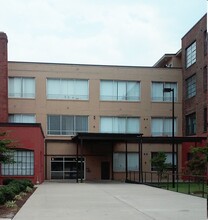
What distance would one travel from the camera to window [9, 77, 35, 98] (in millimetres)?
47312

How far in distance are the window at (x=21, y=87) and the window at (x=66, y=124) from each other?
10.3 feet

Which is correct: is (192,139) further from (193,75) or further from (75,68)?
(75,68)

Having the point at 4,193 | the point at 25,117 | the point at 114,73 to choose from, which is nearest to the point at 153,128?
the point at 114,73

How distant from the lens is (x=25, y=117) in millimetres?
47719

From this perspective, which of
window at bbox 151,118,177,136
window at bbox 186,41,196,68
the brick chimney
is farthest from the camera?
window at bbox 151,118,177,136

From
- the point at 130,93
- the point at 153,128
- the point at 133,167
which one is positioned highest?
the point at 130,93

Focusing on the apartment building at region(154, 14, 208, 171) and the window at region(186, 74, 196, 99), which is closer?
the apartment building at region(154, 14, 208, 171)

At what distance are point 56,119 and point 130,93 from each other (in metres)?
8.04

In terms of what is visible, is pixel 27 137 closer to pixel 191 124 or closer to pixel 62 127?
pixel 62 127

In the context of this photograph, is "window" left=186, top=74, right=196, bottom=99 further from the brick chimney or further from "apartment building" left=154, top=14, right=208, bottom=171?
the brick chimney

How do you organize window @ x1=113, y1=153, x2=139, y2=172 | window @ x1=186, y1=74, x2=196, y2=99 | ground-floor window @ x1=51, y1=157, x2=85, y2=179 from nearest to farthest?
window @ x1=186, y1=74, x2=196, y2=99 → ground-floor window @ x1=51, y1=157, x2=85, y2=179 → window @ x1=113, y1=153, x2=139, y2=172

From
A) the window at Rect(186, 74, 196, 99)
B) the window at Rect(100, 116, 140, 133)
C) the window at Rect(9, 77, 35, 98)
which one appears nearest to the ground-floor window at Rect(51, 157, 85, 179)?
the window at Rect(100, 116, 140, 133)

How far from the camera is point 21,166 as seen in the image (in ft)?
117

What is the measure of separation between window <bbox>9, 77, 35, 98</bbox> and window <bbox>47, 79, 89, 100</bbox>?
65.9 inches
